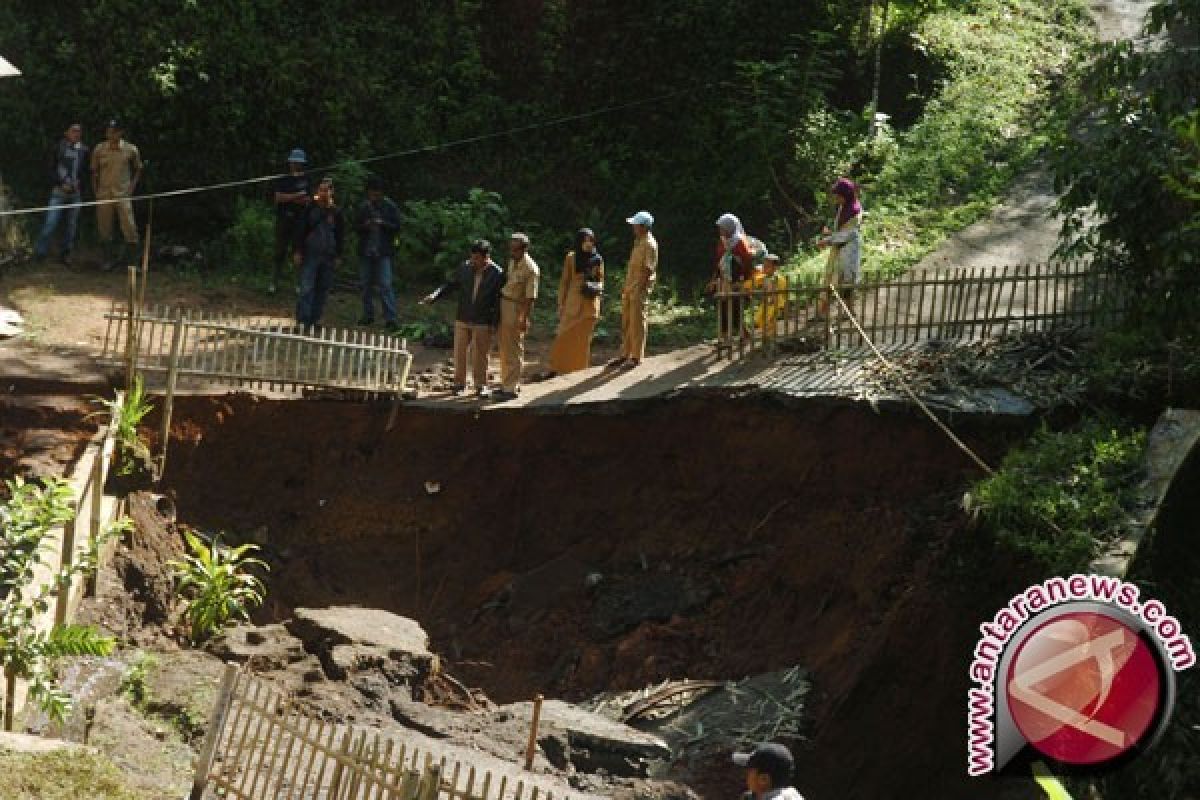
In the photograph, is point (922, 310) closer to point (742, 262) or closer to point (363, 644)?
point (742, 262)

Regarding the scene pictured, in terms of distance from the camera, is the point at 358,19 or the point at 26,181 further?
the point at 358,19

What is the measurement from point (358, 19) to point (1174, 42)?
1016 centimetres

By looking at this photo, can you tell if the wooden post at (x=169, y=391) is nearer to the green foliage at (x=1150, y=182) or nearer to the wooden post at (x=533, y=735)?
the wooden post at (x=533, y=735)

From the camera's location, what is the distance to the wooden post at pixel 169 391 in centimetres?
1566

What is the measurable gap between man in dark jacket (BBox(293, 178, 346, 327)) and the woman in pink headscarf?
4846 millimetres

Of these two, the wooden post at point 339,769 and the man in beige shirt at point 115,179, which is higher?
the man in beige shirt at point 115,179

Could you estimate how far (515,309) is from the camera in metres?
16.9

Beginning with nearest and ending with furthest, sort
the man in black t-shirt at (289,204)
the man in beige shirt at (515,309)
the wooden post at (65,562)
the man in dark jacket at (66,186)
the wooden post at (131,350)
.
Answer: the wooden post at (65,562) → the wooden post at (131,350) → the man in beige shirt at (515,309) → the man in black t-shirt at (289,204) → the man in dark jacket at (66,186)

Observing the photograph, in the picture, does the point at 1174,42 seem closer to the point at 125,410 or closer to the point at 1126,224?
the point at 1126,224

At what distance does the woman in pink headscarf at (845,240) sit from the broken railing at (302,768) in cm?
664

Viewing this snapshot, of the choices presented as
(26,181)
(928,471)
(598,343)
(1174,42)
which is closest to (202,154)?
(26,181)

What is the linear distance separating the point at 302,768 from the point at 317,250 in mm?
7115

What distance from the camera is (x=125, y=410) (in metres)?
15.5

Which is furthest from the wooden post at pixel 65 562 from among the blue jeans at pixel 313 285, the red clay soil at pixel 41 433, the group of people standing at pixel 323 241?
the group of people standing at pixel 323 241
